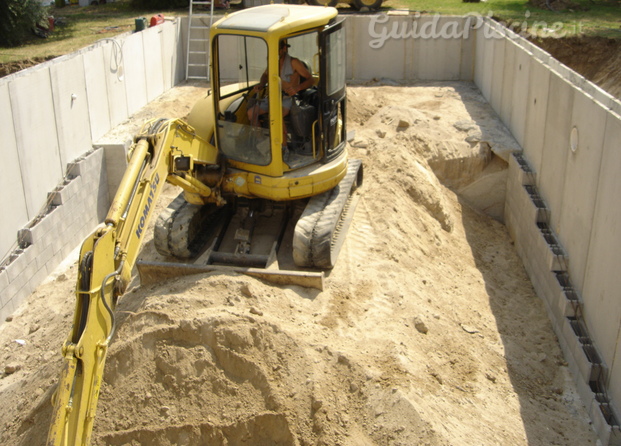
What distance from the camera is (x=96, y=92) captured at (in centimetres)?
1273

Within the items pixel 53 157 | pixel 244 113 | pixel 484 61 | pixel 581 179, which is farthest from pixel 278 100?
pixel 484 61

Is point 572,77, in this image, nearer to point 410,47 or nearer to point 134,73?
point 410,47

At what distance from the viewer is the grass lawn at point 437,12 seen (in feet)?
60.1

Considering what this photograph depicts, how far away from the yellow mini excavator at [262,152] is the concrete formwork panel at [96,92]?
4.21 meters

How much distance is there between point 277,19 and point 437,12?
15158 millimetres

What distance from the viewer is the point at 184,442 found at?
6141mm

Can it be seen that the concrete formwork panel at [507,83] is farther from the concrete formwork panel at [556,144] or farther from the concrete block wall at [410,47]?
the concrete block wall at [410,47]

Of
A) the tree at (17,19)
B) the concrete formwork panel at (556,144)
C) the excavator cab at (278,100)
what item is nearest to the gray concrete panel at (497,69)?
the concrete formwork panel at (556,144)

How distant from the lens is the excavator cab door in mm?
8109

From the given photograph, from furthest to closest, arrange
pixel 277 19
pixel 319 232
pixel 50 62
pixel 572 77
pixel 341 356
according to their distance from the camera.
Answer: pixel 50 62, pixel 572 77, pixel 319 232, pixel 277 19, pixel 341 356

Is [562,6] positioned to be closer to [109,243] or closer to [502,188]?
[502,188]

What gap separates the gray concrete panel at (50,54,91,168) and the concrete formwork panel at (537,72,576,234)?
305 inches

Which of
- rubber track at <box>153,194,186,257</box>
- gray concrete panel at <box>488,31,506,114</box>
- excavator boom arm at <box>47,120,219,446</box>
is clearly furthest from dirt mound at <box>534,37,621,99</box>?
excavator boom arm at <box>47,120,219,446</box>

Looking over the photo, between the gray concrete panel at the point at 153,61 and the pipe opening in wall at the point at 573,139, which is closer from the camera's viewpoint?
the pipe opening in wall at the point at 573,139
